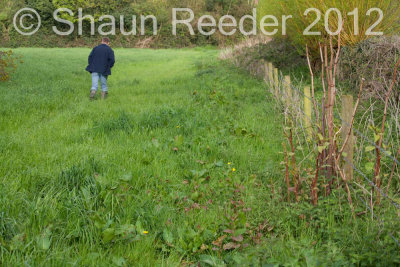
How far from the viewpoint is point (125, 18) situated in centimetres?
4369

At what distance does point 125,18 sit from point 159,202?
43897 mm

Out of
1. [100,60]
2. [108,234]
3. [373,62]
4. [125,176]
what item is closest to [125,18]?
[100,60]

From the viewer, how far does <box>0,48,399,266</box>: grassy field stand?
8.05 feet

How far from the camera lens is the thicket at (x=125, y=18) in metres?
42.4

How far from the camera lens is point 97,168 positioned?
3.82m

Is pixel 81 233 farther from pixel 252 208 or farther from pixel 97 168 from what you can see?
pixel 252 208

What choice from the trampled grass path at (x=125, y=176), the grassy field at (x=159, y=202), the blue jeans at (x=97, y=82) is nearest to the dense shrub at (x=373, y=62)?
the trampled grass path at (x=125, y=176)

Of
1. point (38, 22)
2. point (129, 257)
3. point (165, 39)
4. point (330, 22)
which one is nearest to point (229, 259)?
point (129, 257)

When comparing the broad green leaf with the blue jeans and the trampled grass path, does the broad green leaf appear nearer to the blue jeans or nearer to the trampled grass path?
the trampled grass path

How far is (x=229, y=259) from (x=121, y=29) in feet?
147

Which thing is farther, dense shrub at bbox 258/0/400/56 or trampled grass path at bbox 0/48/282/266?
dense shrub at bbox 258/0/400/56

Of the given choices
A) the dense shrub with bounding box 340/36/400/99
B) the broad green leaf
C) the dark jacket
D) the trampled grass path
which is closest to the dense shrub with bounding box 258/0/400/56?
the dense shrub with bounding box 340/36/400/99

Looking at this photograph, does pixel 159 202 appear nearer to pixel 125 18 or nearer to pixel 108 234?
pixel 108 234

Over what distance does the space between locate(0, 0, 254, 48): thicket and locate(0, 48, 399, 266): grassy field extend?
3759 cm
